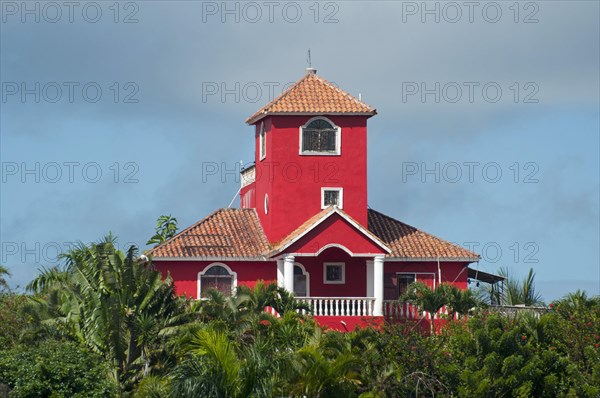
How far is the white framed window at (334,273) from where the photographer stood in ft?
167

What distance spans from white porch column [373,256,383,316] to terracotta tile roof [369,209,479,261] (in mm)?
886

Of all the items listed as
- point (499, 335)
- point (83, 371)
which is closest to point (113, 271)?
point (83, 371)

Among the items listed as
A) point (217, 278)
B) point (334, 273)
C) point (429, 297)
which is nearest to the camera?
point (429, 297)

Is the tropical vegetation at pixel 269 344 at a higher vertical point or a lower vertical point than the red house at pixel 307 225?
lower

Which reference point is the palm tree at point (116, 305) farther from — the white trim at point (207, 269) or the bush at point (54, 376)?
the white trim at point (207, 269)

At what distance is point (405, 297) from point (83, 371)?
1267 centimetres

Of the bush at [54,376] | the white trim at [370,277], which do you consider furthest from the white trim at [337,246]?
the bush at [54,376]

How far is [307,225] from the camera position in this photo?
49.6m

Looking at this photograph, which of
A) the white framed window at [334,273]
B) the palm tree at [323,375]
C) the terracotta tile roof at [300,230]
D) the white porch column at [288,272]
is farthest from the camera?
the white framed window at [334,273]

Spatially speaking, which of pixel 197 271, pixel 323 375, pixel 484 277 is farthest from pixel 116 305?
pixel 484 277

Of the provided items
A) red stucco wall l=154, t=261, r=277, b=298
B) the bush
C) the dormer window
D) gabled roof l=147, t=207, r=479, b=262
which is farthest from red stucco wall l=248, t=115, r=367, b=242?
the bush

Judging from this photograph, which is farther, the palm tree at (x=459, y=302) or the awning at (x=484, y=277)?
the awning at (x=484, y=277)

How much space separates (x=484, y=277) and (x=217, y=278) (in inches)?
413

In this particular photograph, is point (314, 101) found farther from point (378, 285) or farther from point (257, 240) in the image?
point (378, 285)
